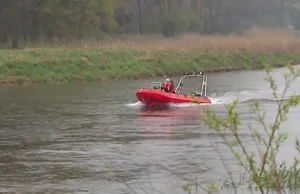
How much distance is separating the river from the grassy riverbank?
8.44 meters

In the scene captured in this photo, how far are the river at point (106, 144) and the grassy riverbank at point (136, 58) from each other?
27.7 ft

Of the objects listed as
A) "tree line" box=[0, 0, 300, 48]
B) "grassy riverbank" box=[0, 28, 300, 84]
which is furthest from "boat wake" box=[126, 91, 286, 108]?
"tree line" box=[0, 0, 300, 48]

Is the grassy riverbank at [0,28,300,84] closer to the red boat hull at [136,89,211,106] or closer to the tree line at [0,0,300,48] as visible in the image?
the tree line at [0,0,300,48]

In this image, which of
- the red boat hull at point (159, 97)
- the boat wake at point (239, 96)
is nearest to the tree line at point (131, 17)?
the boat wake at point (239, 96)

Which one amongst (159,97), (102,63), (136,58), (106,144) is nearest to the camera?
(106,144)

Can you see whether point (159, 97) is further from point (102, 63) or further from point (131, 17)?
point (131, 17)

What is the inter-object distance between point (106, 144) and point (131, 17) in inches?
2307

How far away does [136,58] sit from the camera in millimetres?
47500

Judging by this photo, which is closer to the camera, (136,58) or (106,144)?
(106,144)

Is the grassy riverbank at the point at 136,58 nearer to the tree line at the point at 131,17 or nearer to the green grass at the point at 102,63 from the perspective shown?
the green grass at the point at 102,63

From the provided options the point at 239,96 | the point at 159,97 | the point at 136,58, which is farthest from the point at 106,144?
the point at 136,58

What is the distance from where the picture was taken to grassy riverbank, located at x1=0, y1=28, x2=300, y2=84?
42.1 meters

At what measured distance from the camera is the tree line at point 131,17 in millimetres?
55906

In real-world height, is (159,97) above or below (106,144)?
below
